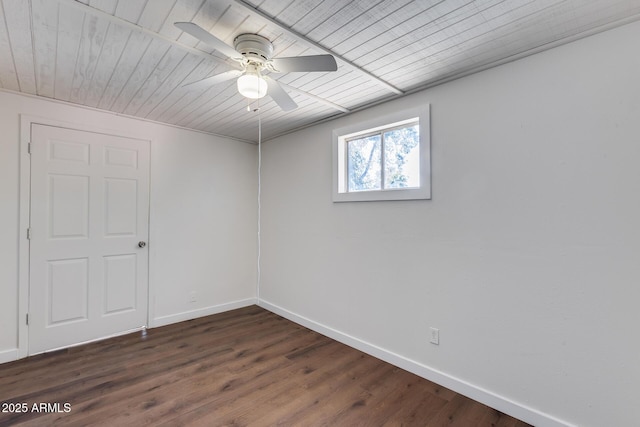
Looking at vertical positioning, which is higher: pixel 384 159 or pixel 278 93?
pixel 278 93

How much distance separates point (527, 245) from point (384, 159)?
132 centimetres

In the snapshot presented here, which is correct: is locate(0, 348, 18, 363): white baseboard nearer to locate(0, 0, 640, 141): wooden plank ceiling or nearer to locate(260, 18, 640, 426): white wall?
locate(0, 0, 640, 141): wooden plank ceiling

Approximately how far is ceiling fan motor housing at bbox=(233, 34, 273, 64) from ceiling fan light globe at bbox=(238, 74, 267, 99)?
11cm

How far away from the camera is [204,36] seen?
1.34 m

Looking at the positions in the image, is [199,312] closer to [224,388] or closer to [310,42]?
[224,388]

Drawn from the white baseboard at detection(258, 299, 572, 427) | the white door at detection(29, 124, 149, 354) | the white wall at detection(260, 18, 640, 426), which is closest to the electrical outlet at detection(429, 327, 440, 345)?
the white wall at detection(260, 18, 640, 426)

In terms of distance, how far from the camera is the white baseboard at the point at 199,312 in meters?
3.30

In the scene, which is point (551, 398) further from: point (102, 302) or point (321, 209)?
point (102, 302)

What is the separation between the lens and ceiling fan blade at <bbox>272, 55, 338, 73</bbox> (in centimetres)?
148

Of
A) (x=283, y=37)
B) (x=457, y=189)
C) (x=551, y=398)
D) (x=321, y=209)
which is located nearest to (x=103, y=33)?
(x=283, y=37)

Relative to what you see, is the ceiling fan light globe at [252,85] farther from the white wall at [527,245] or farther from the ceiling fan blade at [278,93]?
the white wall at [527,245]

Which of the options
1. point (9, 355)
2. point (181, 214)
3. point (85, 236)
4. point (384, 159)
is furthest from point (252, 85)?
point (9, 355)

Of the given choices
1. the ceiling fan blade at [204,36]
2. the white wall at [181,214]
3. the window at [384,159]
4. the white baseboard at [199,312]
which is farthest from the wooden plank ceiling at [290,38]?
the white baseboard at [199,312]

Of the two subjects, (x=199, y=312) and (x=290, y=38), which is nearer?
(x=290, y=38)
